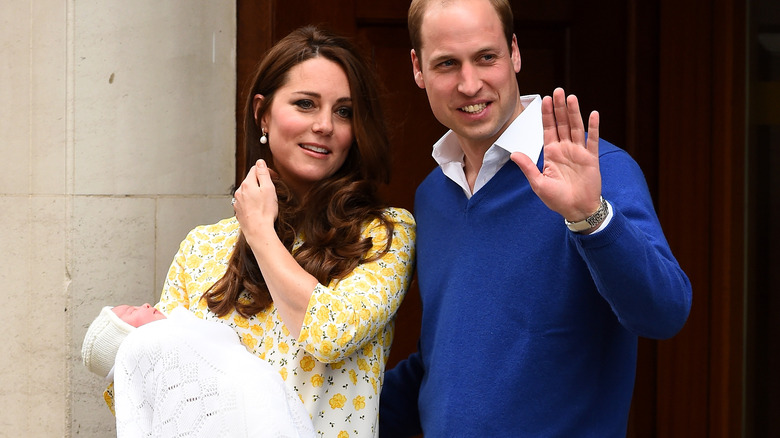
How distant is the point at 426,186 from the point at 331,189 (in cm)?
24

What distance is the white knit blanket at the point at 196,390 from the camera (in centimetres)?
185

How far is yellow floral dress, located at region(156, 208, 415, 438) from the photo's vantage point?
6.50 feet

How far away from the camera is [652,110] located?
3.06m

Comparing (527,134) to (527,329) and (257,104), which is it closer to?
(527,329)

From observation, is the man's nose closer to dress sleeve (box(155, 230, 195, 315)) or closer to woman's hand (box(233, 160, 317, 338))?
woman's hand (box(233, 160, 317, 338))

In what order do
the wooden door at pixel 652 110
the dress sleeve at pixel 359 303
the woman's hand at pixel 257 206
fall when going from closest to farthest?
1. the dress sleeve at pixel 359 303
2. the woman's hand at pixel 257 206
3. the wooden door at pixel 652 110

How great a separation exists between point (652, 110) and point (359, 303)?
150 centimetres

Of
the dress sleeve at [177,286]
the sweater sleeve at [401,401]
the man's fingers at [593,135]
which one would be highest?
the man's fingers at [593,135]

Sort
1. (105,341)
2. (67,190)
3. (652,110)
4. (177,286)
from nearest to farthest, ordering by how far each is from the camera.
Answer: (105,341)
(177,286)
(67,190)
(652,110)

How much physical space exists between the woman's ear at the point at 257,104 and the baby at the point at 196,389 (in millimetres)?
624

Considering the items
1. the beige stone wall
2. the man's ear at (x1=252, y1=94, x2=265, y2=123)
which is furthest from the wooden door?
the man's ear at (x1=252, y1=94, x2=265, y2=123)

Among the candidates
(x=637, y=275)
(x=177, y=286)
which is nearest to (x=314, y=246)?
(x=177, y=286)

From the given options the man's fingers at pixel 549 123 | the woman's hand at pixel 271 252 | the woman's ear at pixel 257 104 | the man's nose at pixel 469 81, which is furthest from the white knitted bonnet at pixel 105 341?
the man's fingers at pixel 549 123

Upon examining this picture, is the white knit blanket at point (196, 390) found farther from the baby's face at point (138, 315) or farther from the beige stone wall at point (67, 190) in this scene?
the beige stone wall at point (67, 190)
